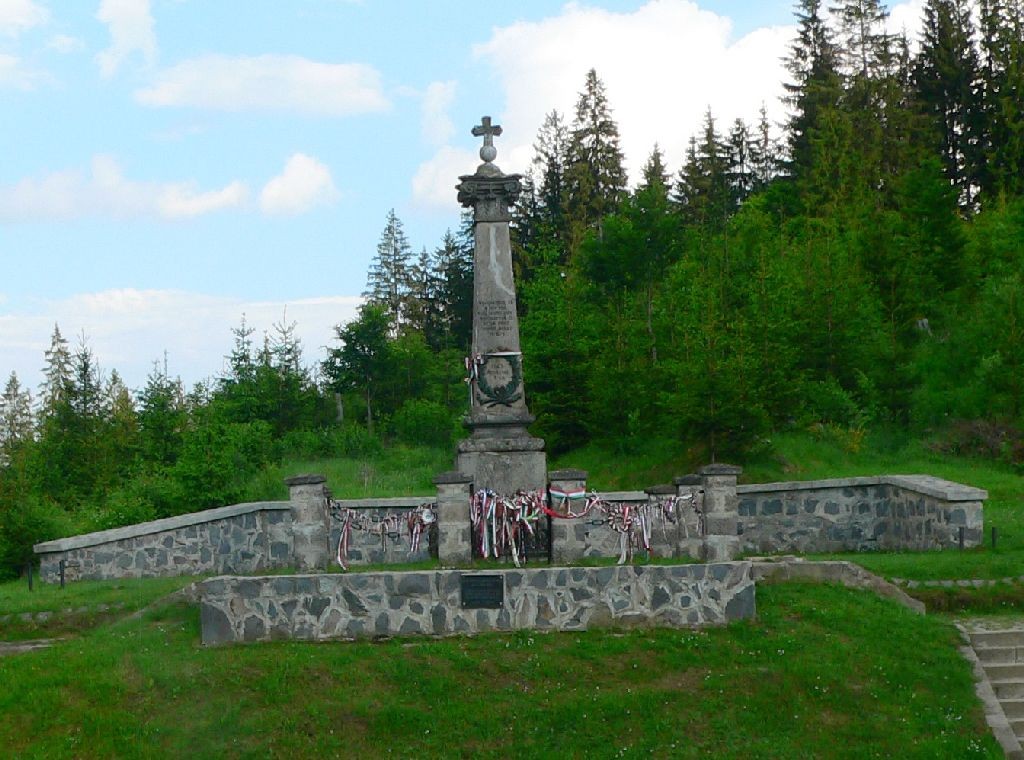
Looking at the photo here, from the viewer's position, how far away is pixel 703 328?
1012 inches

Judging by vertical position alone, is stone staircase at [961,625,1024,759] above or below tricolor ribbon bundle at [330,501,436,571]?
below

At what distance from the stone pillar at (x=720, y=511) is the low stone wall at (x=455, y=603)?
93.5 inches

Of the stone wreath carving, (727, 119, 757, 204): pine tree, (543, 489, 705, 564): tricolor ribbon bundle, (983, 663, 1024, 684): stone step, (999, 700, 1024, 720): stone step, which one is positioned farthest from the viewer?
(727, 119, 757, 204): pine tree

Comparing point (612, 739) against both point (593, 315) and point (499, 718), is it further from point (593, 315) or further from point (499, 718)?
point (593, 315)

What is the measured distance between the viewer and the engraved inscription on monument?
19547 mm

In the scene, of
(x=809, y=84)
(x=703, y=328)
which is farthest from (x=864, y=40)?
(x=703, y=328)

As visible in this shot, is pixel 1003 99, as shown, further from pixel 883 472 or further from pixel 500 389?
pixel 500 389

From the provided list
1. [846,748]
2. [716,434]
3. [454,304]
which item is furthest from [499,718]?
[454,304]

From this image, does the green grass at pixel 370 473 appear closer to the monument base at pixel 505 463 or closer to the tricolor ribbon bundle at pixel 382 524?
the monument base at pixel 505 463

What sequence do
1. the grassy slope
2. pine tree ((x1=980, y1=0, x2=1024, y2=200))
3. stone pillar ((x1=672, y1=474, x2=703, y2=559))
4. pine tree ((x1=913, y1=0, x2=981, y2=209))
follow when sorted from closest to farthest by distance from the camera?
the grassy slope < stone pillar ((x1=672, y1=474, x2=703, y2=559)) < pine tree ((x1=980, y1=0, x2=1024, y2=200)) < pine tree ((x1=913, y1=0, x2=981, y2=209))

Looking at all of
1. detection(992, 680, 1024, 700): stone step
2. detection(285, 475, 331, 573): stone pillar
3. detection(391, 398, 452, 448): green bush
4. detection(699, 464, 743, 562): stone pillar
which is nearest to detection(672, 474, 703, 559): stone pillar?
detection(699, 464, 743, 562): stone pillar

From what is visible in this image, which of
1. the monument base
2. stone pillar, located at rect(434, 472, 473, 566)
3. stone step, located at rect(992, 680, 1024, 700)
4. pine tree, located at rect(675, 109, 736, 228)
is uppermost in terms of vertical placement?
pine tree, located at rect(675, 109, 736, 228)

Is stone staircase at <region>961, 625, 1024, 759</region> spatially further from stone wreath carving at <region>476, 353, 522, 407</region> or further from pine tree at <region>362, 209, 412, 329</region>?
pine tree at <region>362, 209, 412, 329</region>

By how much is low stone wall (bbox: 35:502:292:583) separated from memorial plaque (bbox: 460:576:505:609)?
27.0 feet
